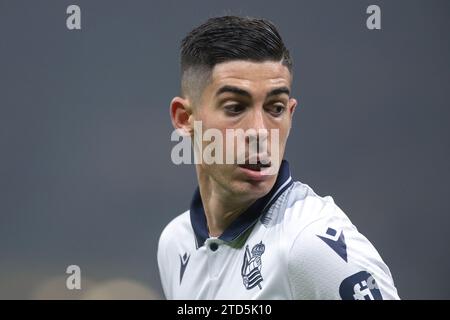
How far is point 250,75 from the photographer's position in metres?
2.04

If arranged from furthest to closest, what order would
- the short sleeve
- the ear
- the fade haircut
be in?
the ear < the fade haircut < the short sleeve

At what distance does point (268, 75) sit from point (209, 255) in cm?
72

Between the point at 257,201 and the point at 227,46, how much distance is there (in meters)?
0.53

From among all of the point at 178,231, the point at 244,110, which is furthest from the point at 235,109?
the point at 178,231

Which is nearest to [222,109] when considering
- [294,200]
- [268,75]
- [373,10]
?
[268,75]

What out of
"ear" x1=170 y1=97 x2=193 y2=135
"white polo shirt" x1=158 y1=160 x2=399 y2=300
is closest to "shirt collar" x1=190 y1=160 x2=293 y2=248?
"white polo shirt" x1=158 y1=160 x2=399 y2=300

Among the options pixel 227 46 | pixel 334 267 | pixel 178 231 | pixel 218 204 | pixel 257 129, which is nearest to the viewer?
pixel 334 267

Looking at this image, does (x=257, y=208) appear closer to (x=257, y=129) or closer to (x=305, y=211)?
(x=305, y=211)

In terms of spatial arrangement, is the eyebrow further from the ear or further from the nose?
the ear

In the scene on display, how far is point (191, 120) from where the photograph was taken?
2.30 m

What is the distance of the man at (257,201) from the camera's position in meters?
1.86

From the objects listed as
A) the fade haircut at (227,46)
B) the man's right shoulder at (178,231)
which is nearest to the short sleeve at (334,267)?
the fade haircut at (227,46)

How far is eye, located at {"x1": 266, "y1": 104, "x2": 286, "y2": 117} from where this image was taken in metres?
2.05

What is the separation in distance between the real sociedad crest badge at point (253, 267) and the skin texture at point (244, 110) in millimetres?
177
